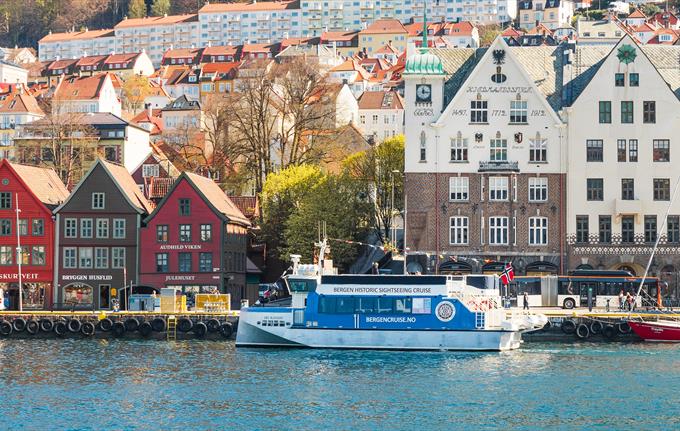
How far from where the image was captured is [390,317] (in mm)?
75750

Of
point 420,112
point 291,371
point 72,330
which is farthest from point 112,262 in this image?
point 291,371

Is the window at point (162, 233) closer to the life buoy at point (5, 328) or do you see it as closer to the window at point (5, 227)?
the window at point (5, 227)

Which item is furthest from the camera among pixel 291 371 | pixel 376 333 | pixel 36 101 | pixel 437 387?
pixel 36 101

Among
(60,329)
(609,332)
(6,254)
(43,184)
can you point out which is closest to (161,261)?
(6,254)

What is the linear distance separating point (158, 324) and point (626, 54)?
35.2 metres

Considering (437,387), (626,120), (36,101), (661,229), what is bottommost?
(437,387)

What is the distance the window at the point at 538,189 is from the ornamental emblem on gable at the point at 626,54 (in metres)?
9.17

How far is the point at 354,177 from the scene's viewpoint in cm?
11025

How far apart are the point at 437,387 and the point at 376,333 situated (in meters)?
14.5

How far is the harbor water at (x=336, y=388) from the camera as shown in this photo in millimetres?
53625

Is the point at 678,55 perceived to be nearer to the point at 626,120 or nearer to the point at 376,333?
the point at 626,120

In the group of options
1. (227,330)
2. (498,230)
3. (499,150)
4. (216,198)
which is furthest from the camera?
(216,198)

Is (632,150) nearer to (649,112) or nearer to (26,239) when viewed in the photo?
(649,112)

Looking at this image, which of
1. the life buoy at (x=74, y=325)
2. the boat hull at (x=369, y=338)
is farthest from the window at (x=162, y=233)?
the boat hull at (x=369, y=338)
